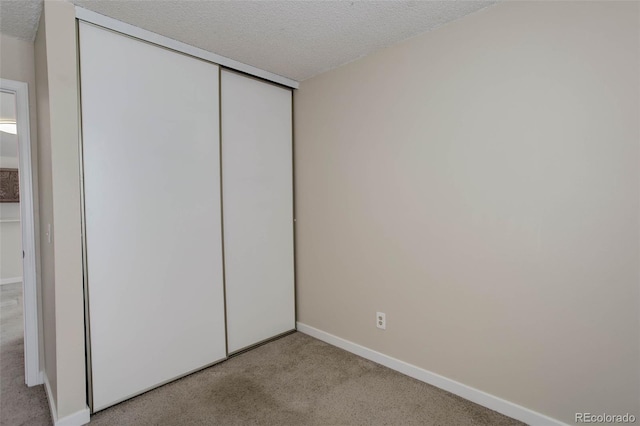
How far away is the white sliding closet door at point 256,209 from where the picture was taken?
106 inches

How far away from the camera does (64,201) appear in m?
1.82

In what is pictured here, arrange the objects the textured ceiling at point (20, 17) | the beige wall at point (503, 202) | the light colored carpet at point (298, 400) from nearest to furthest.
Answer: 1. the beige wall at point (503, 202)
2. the textured ceiling at point (20, 17)
3. the light colored carpet at point (298, 400)

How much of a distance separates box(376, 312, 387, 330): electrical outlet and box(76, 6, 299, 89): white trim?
2.27m

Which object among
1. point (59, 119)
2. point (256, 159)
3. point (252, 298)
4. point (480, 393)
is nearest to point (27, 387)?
point (252, 298)

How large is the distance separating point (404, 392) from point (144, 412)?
168cm

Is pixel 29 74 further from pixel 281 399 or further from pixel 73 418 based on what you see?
pixel 281 399

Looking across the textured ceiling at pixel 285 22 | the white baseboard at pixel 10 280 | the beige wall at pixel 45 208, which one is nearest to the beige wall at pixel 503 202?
the textured ceiling at pixel 285 22

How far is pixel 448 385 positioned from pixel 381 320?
63 centimetres

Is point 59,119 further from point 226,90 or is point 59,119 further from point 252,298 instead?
point 252,298

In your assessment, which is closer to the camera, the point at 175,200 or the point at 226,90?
the point at 175,200

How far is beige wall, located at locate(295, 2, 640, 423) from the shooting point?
5.13ft

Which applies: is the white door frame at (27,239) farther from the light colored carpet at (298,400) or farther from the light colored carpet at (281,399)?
the light colored carpet at (298,400)

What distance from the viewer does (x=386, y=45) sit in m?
2.37

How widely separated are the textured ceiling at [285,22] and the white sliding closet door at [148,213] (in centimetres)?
21
